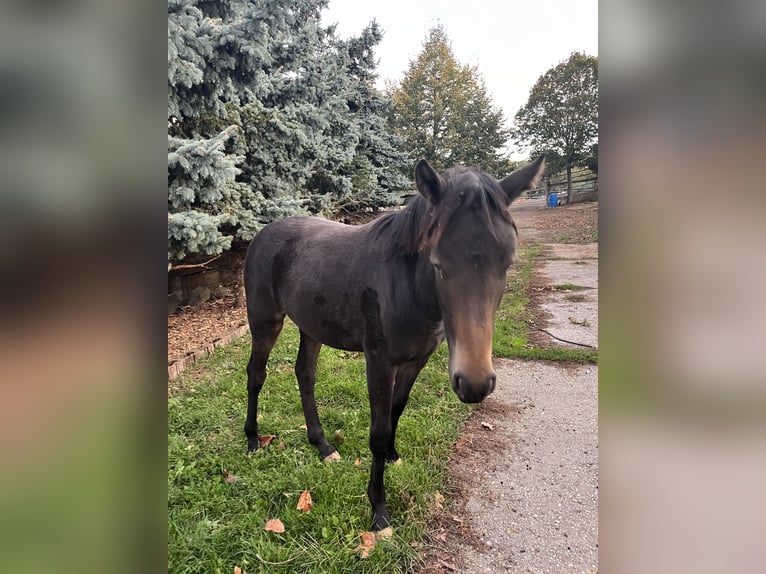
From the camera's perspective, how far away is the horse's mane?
160 cm

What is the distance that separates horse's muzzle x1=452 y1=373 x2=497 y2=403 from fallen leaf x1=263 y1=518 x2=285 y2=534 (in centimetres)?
145

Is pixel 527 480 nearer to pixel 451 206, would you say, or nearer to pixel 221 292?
pixel 451 206

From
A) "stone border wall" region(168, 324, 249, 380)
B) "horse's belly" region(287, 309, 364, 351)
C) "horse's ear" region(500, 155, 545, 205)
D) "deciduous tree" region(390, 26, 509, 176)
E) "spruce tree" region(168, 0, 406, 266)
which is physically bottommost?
"stone border wall" region(168, 324, 249, 380)

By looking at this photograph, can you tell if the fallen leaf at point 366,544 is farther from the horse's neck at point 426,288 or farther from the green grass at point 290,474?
the horse's neck at point 426,288

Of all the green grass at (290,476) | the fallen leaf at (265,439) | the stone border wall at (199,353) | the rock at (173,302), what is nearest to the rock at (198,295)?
the rock at (173,302)

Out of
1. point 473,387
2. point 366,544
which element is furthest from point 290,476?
point 473,387

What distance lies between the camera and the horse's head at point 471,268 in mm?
1492

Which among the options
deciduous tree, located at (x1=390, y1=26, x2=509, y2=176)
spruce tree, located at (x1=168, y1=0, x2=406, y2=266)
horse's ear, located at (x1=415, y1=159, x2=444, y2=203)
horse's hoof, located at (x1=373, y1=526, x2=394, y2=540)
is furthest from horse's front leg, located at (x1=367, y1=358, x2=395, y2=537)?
deciduous tree, located at (x1=390, y1=26, x2=509, y2=176)

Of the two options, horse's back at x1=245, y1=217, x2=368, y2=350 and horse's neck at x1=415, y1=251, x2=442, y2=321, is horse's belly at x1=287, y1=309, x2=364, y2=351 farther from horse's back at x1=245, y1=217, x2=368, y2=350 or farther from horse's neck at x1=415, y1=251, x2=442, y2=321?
horse's neck at x1=415, y1=251, x2=442, y2=321

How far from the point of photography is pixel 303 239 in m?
2.97

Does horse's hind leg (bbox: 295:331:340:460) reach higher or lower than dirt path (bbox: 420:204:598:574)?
higher
